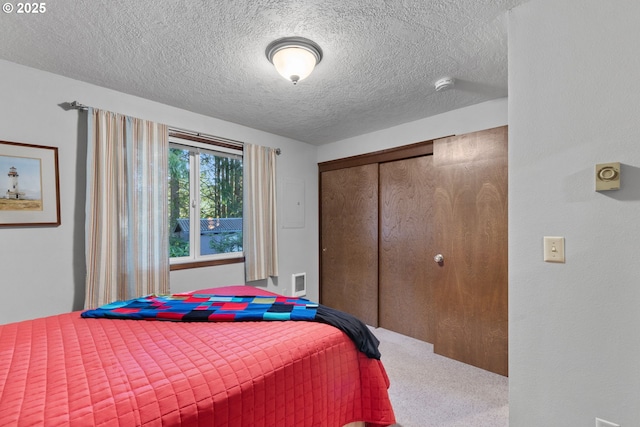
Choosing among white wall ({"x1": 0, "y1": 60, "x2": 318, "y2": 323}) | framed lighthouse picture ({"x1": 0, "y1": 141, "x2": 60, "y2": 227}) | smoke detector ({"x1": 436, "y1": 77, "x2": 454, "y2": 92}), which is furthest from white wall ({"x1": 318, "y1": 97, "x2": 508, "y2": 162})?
framed lighthouse picture ({"x1": 0, "y1": 141, "x2": 60, "y2": 227})

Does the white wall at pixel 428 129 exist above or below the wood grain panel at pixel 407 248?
above

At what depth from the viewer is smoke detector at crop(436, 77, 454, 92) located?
2.23 m

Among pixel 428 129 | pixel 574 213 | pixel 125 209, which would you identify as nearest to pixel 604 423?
pixel 574 213

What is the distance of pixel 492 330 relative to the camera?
7.97ft

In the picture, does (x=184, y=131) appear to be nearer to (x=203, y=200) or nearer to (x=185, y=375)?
(x=203, y=200)

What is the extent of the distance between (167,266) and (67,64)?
1.69 m

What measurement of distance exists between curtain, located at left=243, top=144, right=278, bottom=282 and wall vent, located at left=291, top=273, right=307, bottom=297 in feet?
1.26

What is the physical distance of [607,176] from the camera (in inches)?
47.9

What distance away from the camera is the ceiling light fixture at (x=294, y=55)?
1765 millimetres

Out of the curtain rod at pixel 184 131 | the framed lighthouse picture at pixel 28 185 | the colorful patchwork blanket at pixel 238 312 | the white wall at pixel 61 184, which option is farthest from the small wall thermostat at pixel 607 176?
the framed lighthouse picture at pixel 28 185

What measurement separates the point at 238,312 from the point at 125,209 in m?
1.49

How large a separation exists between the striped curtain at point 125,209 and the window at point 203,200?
24 cm

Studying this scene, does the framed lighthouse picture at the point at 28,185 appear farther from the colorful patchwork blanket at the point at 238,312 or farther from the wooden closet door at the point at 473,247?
the wooden closet door at the point at 473,247

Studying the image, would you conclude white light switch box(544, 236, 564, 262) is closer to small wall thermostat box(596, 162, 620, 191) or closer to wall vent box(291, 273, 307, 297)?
small wall thermostat box(596, 162, 620, 191)
